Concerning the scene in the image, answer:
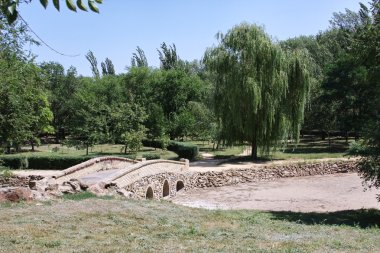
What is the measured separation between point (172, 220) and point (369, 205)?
14929 millimetres

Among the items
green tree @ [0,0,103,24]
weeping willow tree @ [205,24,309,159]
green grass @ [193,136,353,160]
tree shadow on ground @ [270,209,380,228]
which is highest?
weeping willow tree @ [205,24,309,159]

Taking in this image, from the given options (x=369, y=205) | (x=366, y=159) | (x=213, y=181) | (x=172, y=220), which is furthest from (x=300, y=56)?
(x=172, y=220)

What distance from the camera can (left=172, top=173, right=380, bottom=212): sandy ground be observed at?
2272 centimetres

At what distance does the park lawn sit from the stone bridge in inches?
166

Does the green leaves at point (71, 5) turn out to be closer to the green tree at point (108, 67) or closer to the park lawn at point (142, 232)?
the park lawn at point (142, 232)

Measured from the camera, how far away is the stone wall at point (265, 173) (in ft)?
97.1

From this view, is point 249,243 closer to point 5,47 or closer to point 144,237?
point 144,237

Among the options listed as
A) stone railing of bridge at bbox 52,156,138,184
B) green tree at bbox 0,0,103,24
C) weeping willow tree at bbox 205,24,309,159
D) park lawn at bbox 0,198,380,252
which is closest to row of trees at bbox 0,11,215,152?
stone railing of bridge at bbox 52,156,138,184

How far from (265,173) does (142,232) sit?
23.3 meters

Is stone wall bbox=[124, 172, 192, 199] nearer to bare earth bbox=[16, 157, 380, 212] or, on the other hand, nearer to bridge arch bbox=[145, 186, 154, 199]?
bridge arch bbox=[145, 186, 154, 199]

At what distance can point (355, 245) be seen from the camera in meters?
8.54

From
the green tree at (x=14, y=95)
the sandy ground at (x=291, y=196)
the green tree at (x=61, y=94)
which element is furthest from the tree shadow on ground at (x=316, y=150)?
the green tree at (x=61, y=94)

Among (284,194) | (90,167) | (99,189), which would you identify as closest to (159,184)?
(90,167)

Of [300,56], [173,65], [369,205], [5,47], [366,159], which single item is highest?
[173,65]
